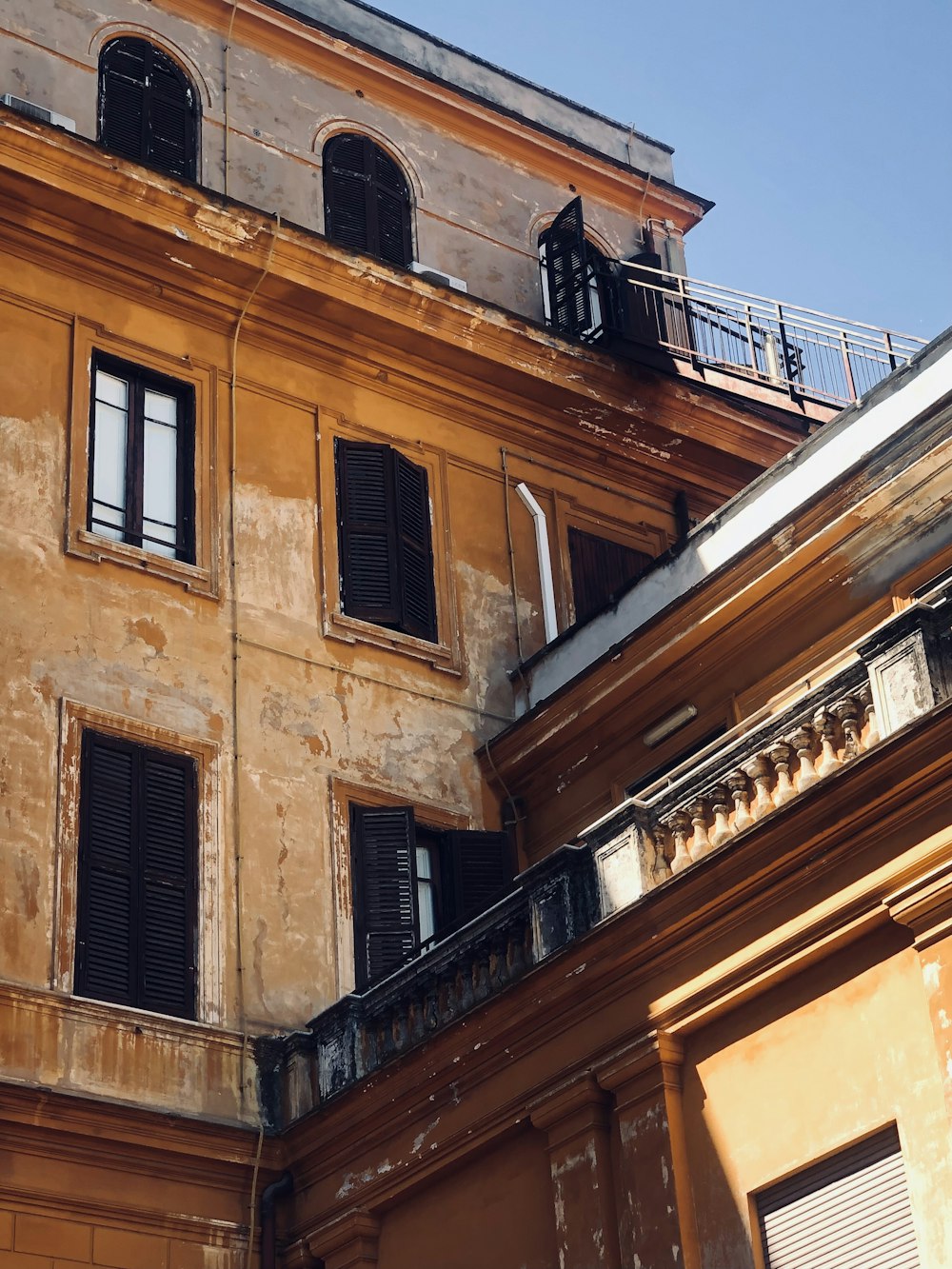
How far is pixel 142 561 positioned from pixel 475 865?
12.7 ft

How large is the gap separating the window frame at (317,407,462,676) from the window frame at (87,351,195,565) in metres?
1.30

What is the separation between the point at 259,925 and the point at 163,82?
8.88m

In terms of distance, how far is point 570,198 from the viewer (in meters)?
23.3

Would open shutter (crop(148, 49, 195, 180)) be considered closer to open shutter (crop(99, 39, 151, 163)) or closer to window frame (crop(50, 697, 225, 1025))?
open shutter (crop(99, 39, 151, 163))

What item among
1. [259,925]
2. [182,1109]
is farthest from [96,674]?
[182,1109]

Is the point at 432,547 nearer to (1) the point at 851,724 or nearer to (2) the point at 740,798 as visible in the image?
(2) the point at 740,798

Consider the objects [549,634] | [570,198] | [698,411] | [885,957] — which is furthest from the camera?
[570,198]

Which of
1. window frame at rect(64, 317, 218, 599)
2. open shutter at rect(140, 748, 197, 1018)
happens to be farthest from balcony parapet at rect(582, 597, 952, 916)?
window frame at rect(64, 317, 218, 599)

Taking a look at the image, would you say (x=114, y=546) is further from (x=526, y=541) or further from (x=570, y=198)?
(x=570, y=198)

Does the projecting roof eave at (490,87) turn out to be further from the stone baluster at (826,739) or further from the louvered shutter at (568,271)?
the stone baluster at (826,739)

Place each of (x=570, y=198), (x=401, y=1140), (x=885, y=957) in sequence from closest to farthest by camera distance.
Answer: (x=885, y=957) < (x=401, y=1140) < (x=570, y=198)

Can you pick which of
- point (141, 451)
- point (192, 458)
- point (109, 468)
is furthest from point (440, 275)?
point (109, 468)

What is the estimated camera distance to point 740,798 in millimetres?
12859

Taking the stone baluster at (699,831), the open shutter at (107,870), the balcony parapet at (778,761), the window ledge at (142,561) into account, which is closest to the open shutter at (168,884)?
the open shutter at (107,870)
